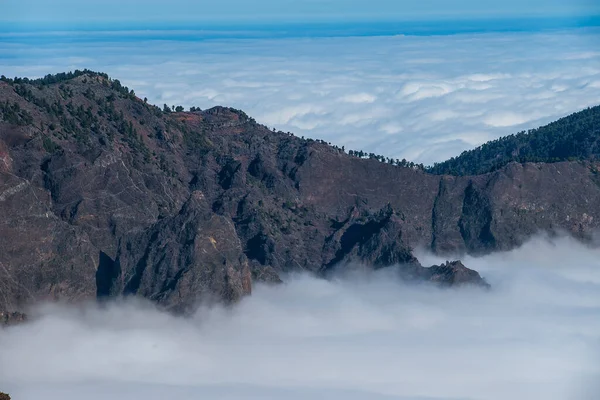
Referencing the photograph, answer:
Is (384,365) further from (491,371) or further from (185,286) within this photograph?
(185,286)

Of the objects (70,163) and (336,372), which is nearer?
(336,372)

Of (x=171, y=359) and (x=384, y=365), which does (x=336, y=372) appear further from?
(x=171, y=359)

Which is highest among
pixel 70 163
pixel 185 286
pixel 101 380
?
pixel 70 163

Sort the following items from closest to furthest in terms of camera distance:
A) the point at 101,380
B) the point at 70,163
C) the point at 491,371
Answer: the point at 101,380
the point at 491,371
the point at 70,163

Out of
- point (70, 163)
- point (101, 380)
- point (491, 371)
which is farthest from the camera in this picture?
point (70, 163)

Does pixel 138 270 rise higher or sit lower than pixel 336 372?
higher

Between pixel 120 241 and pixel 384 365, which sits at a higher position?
pixel 120 241

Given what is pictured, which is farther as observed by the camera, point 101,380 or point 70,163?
point 70,163

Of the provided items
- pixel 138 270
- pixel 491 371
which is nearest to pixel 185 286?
pixel 138 270

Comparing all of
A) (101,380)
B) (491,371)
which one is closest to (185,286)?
(101,380)
